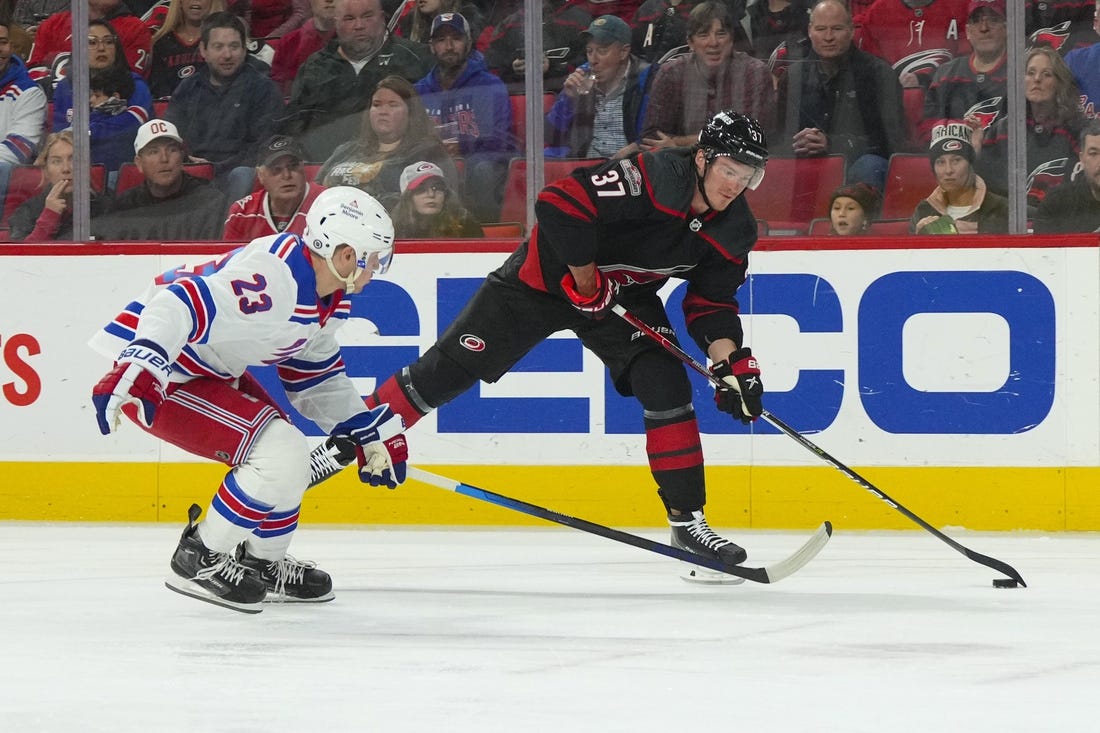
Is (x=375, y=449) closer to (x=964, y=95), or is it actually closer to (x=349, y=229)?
(x=349, y=229)

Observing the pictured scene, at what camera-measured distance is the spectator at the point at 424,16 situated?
5.19 meters

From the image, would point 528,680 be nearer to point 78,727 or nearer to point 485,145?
point 78,727

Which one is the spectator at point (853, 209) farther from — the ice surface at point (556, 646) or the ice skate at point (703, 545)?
the ice skate at point (703, 545)

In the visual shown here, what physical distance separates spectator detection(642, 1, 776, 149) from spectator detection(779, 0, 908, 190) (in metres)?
0.09

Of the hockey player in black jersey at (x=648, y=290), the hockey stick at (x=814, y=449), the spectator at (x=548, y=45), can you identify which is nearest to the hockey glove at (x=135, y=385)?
the hockey player in black jersey at (x=648, y=290)

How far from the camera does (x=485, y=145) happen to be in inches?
205

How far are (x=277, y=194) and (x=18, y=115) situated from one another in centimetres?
99

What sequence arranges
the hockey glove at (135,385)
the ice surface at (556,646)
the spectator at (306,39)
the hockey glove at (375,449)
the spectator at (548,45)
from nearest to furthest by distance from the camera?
the ice surface at (556,646) → the hockey glove at (135,385) → the hockey glove at (375,449) → the spectator at (548,45) → the spectator at (306,39)

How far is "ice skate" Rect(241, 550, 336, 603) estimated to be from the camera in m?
3.43

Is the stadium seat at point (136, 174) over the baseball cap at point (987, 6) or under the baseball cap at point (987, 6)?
under

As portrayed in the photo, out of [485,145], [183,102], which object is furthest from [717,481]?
[183,102]

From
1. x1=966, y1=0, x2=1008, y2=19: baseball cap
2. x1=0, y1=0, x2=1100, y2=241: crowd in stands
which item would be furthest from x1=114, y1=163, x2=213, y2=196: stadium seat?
x1=966, y1=0, x2=1008, y2=19: baseball cap

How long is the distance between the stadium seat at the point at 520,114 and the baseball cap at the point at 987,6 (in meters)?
1.40

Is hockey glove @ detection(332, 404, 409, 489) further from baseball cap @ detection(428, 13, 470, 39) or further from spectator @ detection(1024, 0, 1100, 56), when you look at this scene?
spectator @ detection(1024, 0, 1100, 56)
